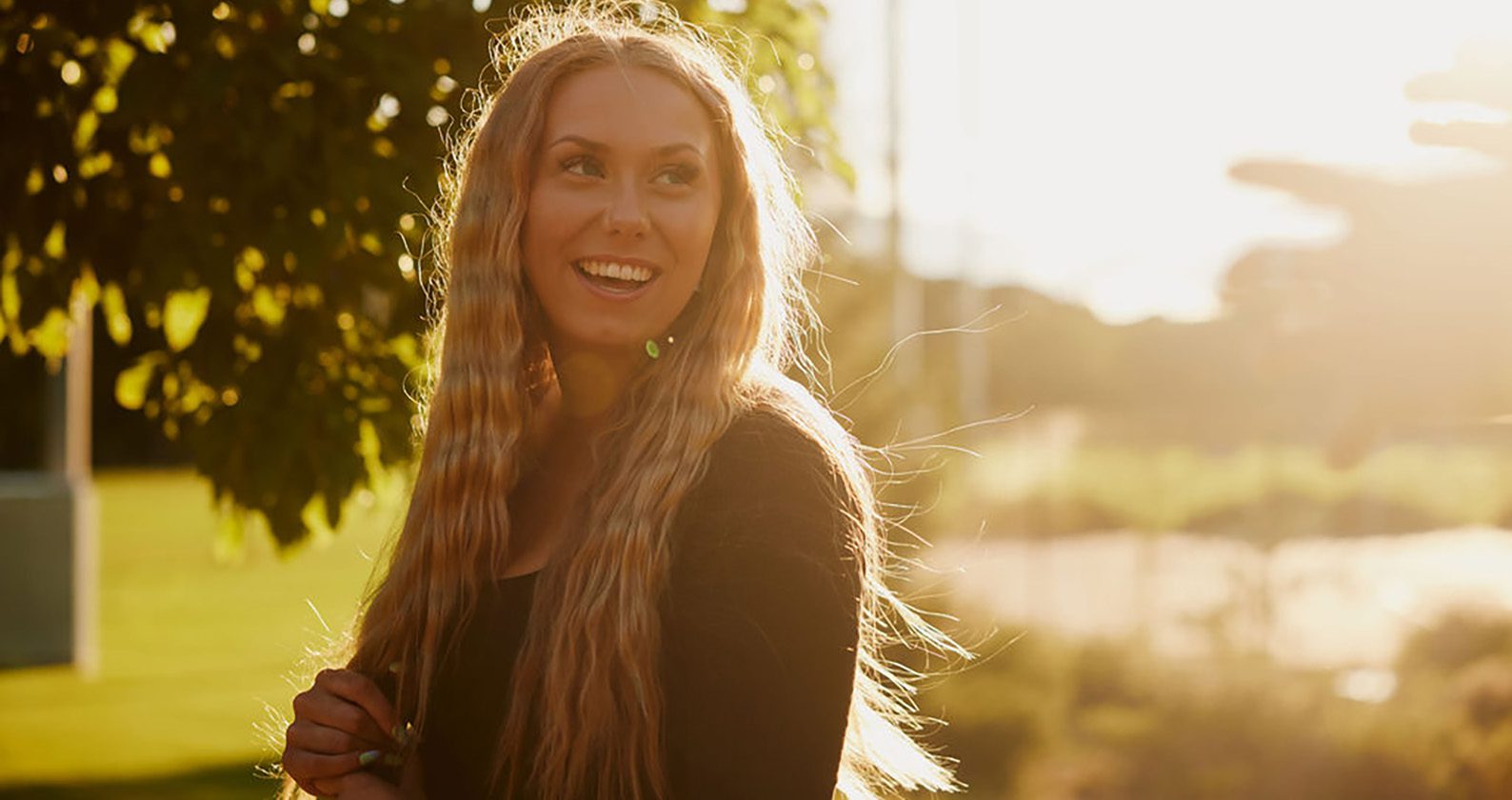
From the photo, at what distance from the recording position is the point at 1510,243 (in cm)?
194

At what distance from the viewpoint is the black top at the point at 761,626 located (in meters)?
1.80

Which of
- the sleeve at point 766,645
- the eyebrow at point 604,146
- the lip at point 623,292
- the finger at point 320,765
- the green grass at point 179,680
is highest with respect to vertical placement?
the eyebrow at point 604,146

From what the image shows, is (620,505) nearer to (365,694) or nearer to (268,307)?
(365,694)

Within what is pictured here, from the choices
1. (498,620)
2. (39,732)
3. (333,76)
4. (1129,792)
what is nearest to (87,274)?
(333,76)

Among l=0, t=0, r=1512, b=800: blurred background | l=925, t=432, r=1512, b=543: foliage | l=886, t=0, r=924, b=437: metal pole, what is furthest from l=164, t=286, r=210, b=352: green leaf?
→ l=886, t=0, r=924, b=437: metal pole

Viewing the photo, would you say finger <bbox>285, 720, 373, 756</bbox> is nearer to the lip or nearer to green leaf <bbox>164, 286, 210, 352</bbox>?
the lip

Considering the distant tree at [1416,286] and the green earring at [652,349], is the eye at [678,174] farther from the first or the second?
the distant tree at [1416,286]

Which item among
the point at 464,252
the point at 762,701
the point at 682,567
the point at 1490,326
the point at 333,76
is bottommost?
the point at 762,701

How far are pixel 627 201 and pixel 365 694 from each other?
0.71 meters

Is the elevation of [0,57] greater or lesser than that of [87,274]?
greater

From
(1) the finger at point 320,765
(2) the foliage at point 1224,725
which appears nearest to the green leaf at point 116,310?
(1) the finger at point 320,765

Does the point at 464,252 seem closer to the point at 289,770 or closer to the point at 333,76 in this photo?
the point at 289,770

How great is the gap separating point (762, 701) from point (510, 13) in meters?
2.26

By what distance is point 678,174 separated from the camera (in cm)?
221
